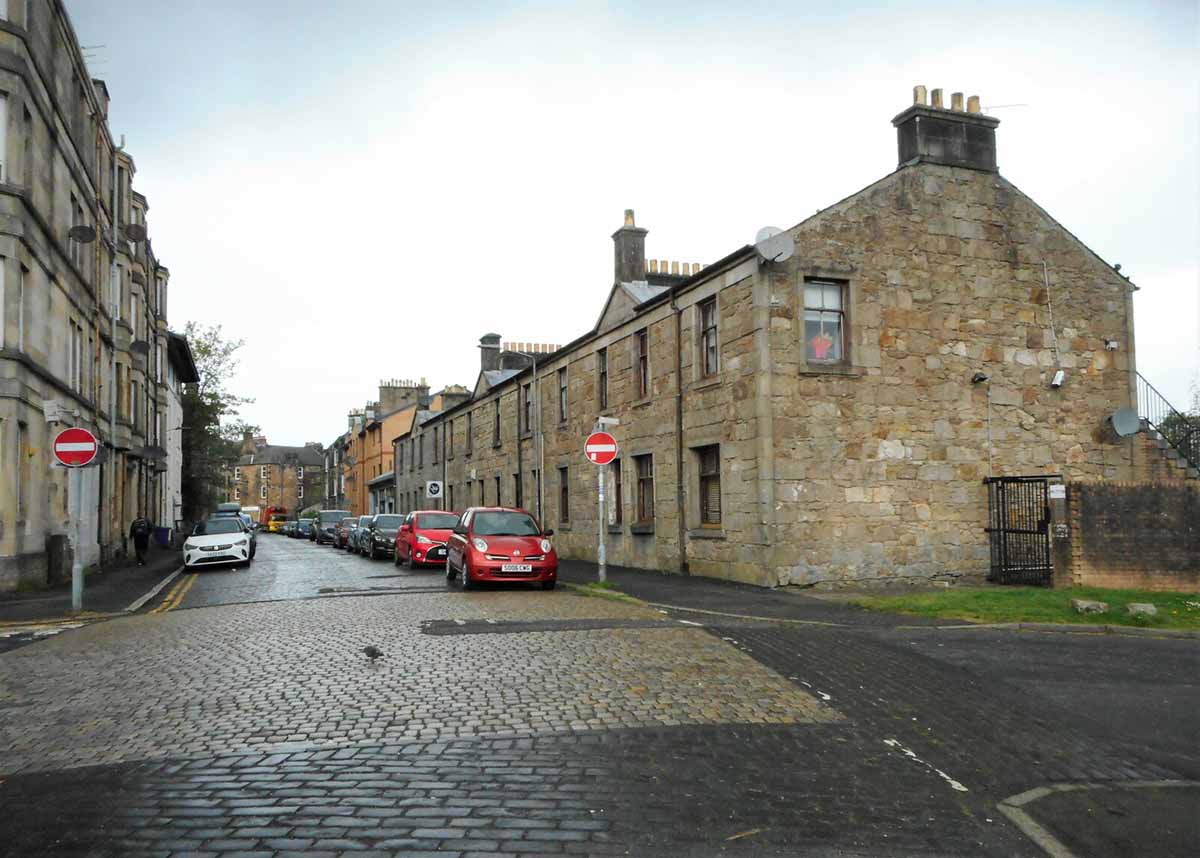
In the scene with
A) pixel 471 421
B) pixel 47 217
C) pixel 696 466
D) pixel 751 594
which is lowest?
pixel 751 594

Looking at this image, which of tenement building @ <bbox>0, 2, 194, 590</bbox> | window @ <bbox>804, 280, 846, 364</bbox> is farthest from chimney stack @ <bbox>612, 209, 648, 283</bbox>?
tenement building @ <bbox>0, 2, 194, 590</bbox>

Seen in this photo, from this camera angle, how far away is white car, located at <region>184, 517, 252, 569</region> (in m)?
26.9

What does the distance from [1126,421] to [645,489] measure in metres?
10.7

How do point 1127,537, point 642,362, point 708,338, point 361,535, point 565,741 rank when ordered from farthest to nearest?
point 361,535 → point 642,362 → point 708,338 → point 1127,537 → point 565,741

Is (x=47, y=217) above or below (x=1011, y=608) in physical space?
above

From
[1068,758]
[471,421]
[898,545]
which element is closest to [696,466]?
[898,545]

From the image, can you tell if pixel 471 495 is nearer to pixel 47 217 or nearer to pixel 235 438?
pixel 47 217

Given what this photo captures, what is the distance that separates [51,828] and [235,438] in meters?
64.6

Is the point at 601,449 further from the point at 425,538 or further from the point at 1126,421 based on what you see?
the point at 1126,421

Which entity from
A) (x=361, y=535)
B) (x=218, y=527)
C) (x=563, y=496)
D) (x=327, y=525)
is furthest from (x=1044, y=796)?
(x=327, y=525)

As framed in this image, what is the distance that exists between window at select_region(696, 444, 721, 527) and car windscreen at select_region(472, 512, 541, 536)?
3.78 m

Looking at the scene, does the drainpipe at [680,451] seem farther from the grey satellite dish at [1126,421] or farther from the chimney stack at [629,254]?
the grey satellite dish at [1126,421]

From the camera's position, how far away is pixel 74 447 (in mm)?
15102

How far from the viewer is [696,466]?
810 inches
